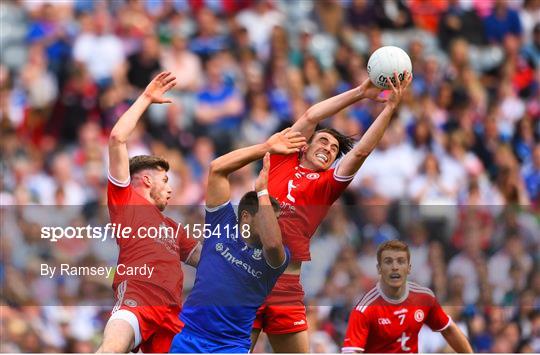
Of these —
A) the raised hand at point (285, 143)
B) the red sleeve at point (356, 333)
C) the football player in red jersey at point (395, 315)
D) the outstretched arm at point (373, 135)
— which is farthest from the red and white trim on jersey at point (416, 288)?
the raised hand at point (285, 143)

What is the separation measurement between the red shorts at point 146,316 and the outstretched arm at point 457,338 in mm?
2039

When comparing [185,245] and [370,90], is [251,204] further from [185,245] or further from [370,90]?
[370,90]

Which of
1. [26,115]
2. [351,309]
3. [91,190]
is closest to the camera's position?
[351,309]

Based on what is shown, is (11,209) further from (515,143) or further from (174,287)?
(515,143)

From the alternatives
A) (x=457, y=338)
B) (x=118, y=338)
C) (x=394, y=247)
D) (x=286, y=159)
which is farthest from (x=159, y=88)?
(x=457, y=338)

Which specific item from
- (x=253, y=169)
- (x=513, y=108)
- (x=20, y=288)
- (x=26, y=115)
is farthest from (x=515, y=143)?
(x=20, y=288)

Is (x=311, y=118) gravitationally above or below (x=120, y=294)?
above

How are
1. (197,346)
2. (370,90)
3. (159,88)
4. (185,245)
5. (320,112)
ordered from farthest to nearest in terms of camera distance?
(320,112) < (370,90) < (185,245) < (159,88) < (197,346)

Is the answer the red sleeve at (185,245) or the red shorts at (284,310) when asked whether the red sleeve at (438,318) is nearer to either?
the red shorts at (284,310)

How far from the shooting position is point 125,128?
995 centimetres

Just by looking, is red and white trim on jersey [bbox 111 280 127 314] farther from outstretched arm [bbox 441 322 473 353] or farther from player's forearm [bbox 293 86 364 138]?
outstretched arm [bbox 441 322 473 353]

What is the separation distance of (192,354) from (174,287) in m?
0.53

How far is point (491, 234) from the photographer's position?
11.8m

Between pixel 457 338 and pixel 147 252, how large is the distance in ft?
7.94
